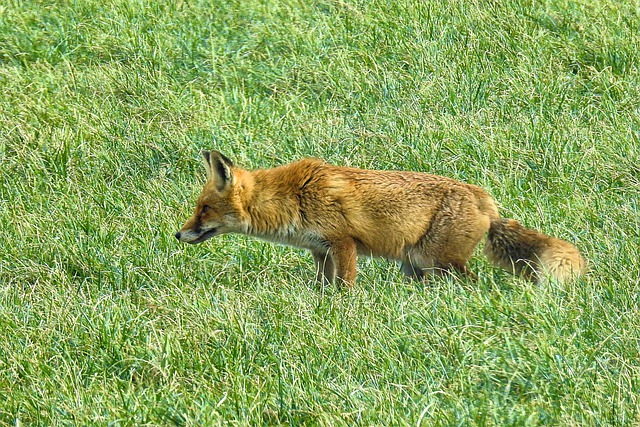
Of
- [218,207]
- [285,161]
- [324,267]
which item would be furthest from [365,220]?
[285,161]

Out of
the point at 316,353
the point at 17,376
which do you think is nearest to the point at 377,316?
the point at 316,353

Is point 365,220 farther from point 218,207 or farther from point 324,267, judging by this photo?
point 218,207

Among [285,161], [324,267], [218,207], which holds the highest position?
[218,207]

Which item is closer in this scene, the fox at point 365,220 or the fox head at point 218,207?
the fox at point 365,220

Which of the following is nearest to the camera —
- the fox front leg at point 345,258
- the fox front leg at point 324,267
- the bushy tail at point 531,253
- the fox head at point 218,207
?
the bushy tail at point 531,253

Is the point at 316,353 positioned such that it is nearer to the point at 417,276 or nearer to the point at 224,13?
the point at 417,276

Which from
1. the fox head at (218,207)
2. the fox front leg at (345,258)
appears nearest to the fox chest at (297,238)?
the fox front leg at (345,258)

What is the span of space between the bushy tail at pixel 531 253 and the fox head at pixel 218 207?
1.67 m

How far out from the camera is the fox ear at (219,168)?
22.2 ft

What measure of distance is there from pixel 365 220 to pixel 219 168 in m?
1.02

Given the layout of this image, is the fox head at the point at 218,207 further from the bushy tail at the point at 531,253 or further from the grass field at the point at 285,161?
the bushy tail at the point at 531,253

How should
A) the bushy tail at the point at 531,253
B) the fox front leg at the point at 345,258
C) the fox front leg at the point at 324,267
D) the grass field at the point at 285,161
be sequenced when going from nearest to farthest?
1. the grass field at the point at 285,161
2. the bushy tail at the point at 531,253
3. the fox front leg at the point at 345,258
4. the fox front leg at the point at 324,267

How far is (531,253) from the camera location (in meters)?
6.53

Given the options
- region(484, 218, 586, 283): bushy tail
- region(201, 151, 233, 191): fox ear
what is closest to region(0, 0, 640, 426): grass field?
region(484, 218, 586, 283): bushy tail
